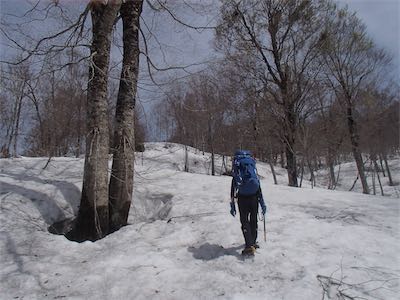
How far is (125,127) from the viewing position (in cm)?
676

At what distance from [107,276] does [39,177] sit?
488cm

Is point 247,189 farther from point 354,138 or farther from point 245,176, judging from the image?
point 354,138

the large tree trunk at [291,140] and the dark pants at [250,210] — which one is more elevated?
the large tree trunk at [291,140]

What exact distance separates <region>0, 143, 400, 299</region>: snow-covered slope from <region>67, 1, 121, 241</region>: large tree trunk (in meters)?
0.62

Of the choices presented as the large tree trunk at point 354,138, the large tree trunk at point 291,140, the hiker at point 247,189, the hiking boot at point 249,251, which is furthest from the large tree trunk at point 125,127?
the large tree trunk at point 354,138

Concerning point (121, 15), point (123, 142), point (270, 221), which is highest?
point (121, 15)

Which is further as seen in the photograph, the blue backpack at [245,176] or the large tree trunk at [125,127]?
the large tree trunk at [125,127]

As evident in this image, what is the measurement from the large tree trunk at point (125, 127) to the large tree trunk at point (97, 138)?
0.95 ft

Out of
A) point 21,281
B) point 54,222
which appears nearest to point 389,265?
point 21,281

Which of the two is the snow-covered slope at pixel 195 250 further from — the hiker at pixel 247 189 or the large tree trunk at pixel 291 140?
the large tree trunk at pixel 291 140

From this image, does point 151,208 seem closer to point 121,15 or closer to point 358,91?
point 121,15

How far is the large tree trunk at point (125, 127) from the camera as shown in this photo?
6676 mm

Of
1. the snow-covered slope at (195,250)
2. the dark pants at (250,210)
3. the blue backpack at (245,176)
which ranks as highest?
the blue backpack at (245,176)

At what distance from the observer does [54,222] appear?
6.78 meters
